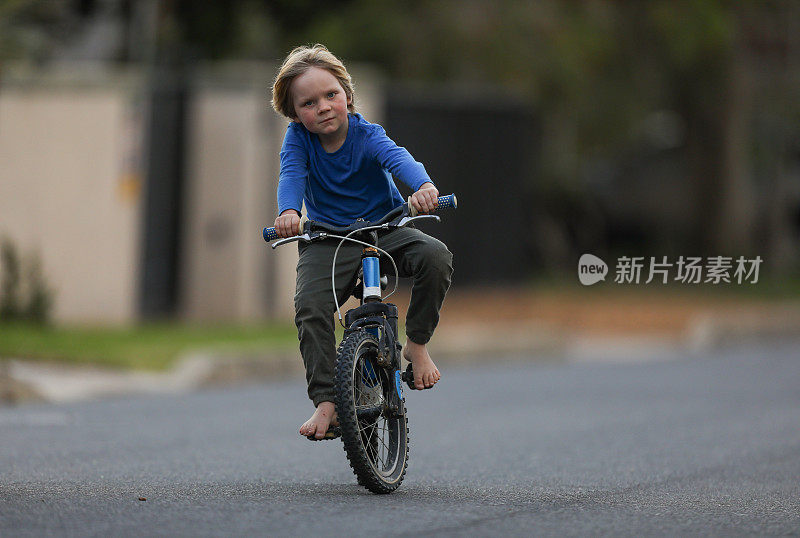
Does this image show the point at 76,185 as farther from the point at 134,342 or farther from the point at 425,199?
the point at 425,199

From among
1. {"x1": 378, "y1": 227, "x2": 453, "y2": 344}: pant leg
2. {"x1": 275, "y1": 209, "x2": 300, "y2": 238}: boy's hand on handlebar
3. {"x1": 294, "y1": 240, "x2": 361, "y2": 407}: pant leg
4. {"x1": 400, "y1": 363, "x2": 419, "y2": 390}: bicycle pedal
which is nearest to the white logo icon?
{"x1": 400, "y1": 363, "x2": 419, "y2": 390}: bicycle pedal

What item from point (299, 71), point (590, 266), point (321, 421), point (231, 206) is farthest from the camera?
point (231, 206)

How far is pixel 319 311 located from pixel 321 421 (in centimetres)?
49

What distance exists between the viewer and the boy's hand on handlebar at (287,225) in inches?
270

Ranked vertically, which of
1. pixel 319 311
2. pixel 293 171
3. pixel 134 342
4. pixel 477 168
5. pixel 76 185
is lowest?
pixel 134 342

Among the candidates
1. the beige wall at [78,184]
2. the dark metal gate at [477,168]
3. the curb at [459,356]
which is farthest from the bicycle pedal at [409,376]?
the dark metal gate at [477,168]

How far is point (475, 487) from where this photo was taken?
765cm

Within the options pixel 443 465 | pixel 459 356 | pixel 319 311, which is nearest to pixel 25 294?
pixel 459 356

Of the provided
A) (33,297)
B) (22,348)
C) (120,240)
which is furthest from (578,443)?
(120,240)

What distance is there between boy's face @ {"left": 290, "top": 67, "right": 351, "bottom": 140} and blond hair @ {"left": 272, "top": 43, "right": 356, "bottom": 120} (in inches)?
1.2

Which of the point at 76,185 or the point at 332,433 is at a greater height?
the point at 76,185

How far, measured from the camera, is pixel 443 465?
8797 millimetres

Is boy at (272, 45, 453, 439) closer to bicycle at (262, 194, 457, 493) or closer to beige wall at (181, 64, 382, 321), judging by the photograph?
bicycle at (262, 194, 457, 493)

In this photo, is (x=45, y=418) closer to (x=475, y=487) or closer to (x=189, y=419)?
(x=189, y=419)
